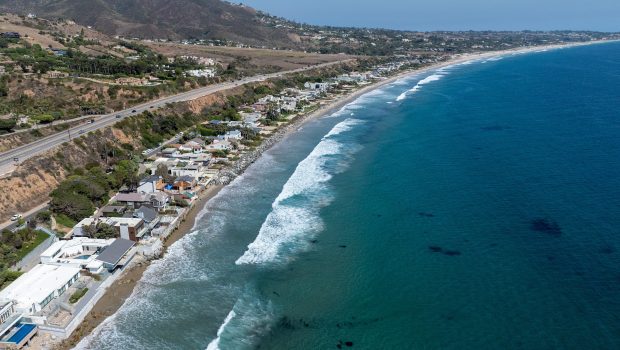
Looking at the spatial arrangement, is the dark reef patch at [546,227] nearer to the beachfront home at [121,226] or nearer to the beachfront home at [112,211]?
the beachfront home at [121,226]

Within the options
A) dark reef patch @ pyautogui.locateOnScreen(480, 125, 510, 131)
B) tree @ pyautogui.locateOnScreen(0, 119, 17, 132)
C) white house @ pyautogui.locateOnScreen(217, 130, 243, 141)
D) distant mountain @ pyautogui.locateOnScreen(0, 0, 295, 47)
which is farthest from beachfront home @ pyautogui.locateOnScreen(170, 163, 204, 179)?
distant mountain @ pyautogui.locateOnScreen(0, 0, 295, 47)

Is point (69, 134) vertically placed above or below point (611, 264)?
above

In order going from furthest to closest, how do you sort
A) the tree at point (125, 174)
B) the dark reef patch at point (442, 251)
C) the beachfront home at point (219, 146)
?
1. the beachfront home at point (219, 146)
2. the tree at point (125, 174)
3. the dark reef patch at point (442, 251)

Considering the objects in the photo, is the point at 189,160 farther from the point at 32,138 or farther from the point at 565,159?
the point at 565,159

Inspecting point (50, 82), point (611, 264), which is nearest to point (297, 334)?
point (611, 264)

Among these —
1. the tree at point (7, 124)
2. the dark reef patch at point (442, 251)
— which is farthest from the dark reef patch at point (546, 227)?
the tree at point (7, 124)

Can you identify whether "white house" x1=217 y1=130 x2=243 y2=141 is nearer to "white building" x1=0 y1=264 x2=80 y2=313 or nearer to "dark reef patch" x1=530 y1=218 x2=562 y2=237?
"white building" x1=0 y1=264 x2=80 y2=313
